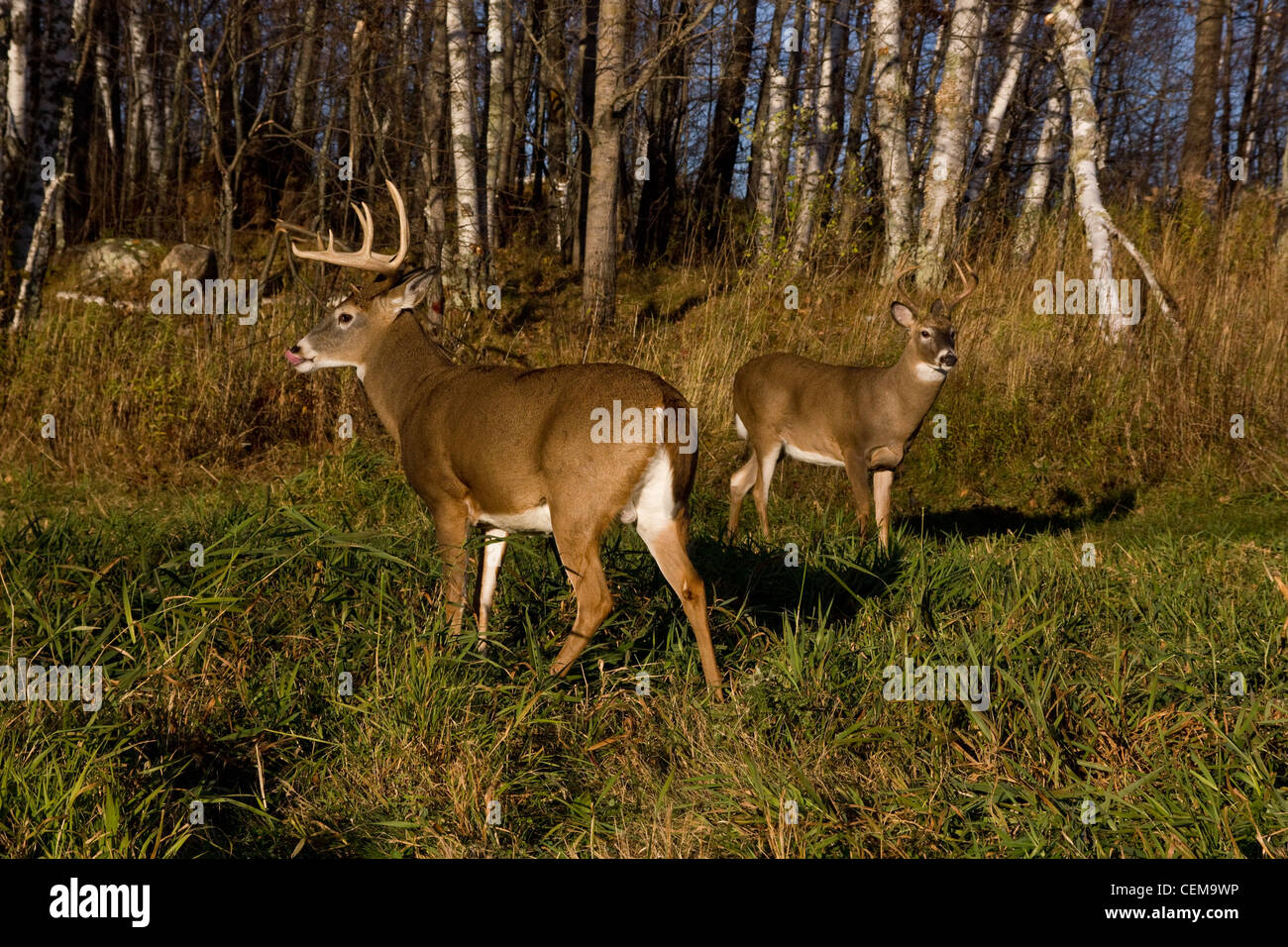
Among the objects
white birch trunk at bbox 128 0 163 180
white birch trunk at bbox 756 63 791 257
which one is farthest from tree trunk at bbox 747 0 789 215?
white birch trunk at bbox 128 0 163 180

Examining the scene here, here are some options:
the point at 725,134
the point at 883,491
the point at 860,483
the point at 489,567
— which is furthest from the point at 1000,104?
the point at 489,567

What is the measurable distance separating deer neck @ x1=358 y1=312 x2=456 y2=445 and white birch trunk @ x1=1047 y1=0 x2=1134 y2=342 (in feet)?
19.7

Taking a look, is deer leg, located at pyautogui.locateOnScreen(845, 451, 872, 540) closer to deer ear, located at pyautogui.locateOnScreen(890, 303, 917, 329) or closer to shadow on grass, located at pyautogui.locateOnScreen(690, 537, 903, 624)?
deer ear, located at pyautogui.locateOnScreen(890, 303, 917, 329)

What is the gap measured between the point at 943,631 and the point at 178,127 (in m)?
18.1

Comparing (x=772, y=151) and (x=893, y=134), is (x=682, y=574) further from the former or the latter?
(x=772, y=151)

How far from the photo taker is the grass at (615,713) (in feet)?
10.2

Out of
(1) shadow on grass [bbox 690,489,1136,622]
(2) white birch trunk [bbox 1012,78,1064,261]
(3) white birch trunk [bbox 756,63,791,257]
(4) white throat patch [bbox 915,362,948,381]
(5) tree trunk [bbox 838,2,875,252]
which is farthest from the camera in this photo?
(3) white birch trunk [bbox 756,63,791,257]

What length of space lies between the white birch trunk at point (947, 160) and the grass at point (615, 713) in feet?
19.8

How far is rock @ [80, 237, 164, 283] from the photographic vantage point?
44.5ft

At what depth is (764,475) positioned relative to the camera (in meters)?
7.95

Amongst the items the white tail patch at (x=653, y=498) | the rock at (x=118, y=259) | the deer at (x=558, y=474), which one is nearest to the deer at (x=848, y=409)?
the deer at (x=558, y=474)

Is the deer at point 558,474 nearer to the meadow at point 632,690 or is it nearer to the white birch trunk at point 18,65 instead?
the meadow at point 632,690

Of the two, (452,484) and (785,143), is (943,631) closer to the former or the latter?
(452,484)
